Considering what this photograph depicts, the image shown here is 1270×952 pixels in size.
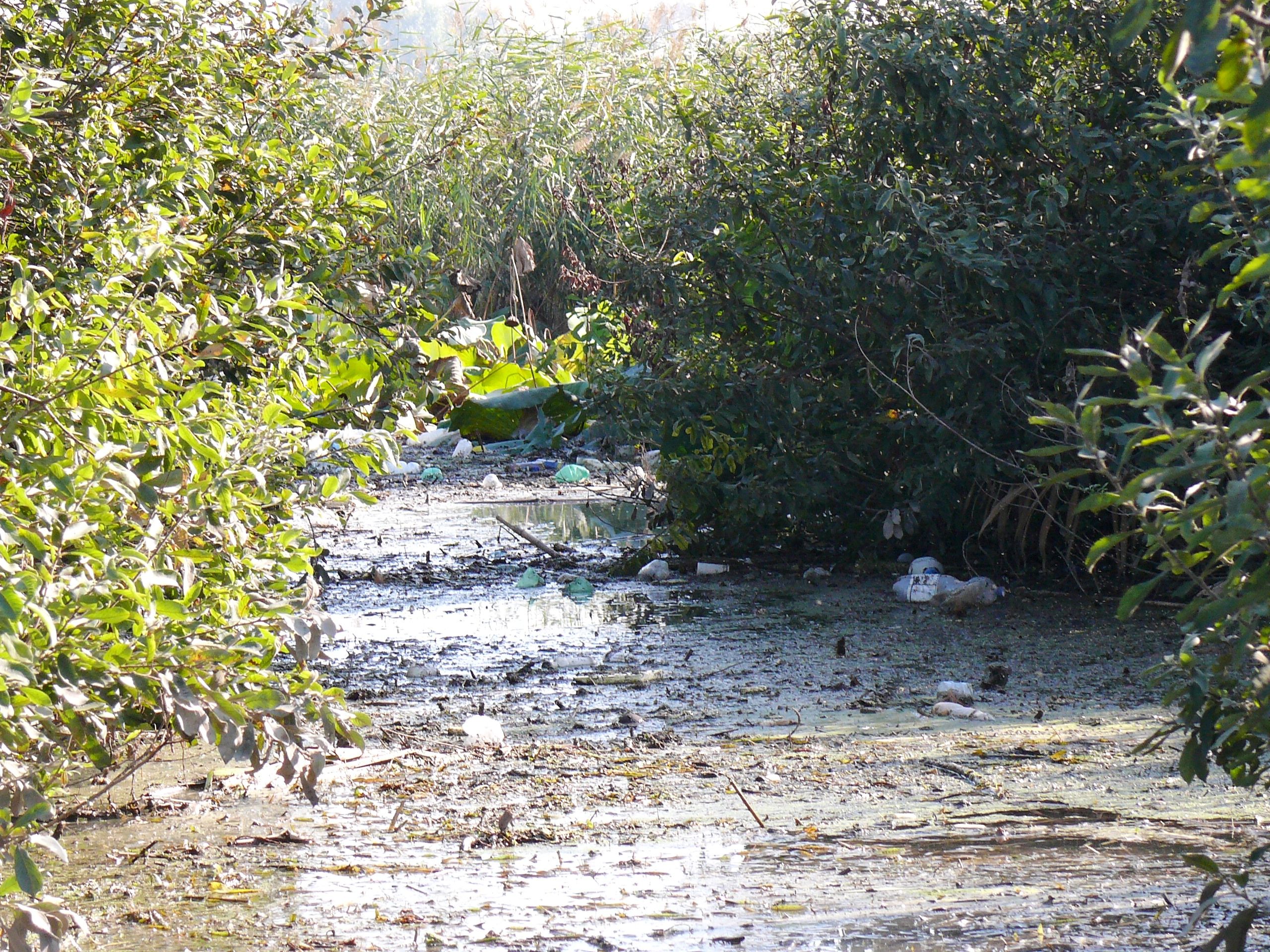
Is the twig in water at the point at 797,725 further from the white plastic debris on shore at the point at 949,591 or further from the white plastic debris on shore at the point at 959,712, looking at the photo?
the white plastic debris on shore at the point at 949,591

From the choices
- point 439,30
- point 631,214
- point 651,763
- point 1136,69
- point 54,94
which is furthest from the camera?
point 439,30

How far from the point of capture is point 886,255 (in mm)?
4980

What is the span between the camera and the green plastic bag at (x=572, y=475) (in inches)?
382

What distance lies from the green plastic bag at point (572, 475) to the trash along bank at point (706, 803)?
14.0 feet

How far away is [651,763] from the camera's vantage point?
3508 millimetres

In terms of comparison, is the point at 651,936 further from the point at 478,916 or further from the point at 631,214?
the point at 631,214

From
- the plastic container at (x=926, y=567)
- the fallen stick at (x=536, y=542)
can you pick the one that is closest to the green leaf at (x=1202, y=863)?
the plastic container at (x=926, y=567)

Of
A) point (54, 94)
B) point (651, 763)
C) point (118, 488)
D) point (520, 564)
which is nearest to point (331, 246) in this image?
point (54, 94)

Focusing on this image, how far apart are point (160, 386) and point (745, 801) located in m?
1.67

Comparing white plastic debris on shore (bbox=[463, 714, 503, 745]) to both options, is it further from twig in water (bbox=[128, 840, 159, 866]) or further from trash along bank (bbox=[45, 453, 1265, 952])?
twig in water (bbox=[128, 840, 159, 866])

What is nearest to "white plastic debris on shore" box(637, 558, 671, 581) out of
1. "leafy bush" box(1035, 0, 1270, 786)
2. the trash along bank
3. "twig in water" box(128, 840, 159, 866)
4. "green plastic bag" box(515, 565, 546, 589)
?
"green plastic bag" box(515, 565, 546, 589)

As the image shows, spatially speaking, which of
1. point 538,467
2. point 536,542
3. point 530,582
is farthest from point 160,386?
point 538,467

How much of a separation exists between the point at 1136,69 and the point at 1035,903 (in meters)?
3.72

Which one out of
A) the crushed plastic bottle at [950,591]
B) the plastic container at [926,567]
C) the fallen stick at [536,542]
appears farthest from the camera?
the fallen stick at [536,542]
